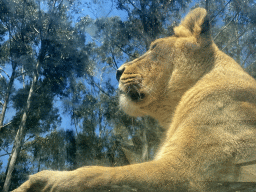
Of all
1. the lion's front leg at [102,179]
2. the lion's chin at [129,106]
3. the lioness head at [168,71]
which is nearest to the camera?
the lion's front leg at [102,179]

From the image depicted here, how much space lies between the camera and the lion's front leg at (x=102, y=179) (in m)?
0.99

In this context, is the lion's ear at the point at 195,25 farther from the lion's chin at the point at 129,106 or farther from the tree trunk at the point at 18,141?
the tree trunk at the point at 18,141

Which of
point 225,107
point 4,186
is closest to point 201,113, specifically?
point 225,107

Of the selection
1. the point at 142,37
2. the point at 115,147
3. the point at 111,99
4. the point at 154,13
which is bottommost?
the point at 115,147

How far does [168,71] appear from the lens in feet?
5.30

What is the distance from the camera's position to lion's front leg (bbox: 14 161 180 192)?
0.99m

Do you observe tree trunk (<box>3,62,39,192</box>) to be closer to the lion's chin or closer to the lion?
the lion

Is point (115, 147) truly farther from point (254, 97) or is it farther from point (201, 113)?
point (254, 97)

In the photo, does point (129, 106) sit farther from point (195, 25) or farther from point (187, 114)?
point (195, 25)

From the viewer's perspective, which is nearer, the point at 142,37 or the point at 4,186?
the point at 4,186

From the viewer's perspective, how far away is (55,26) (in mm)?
1253

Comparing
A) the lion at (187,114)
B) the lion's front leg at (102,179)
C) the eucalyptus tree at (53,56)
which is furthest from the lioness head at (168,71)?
the lion's front leg at (102,179)

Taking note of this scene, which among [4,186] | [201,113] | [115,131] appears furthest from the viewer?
[201,113]

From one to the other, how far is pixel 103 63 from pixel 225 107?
0.74 meters
